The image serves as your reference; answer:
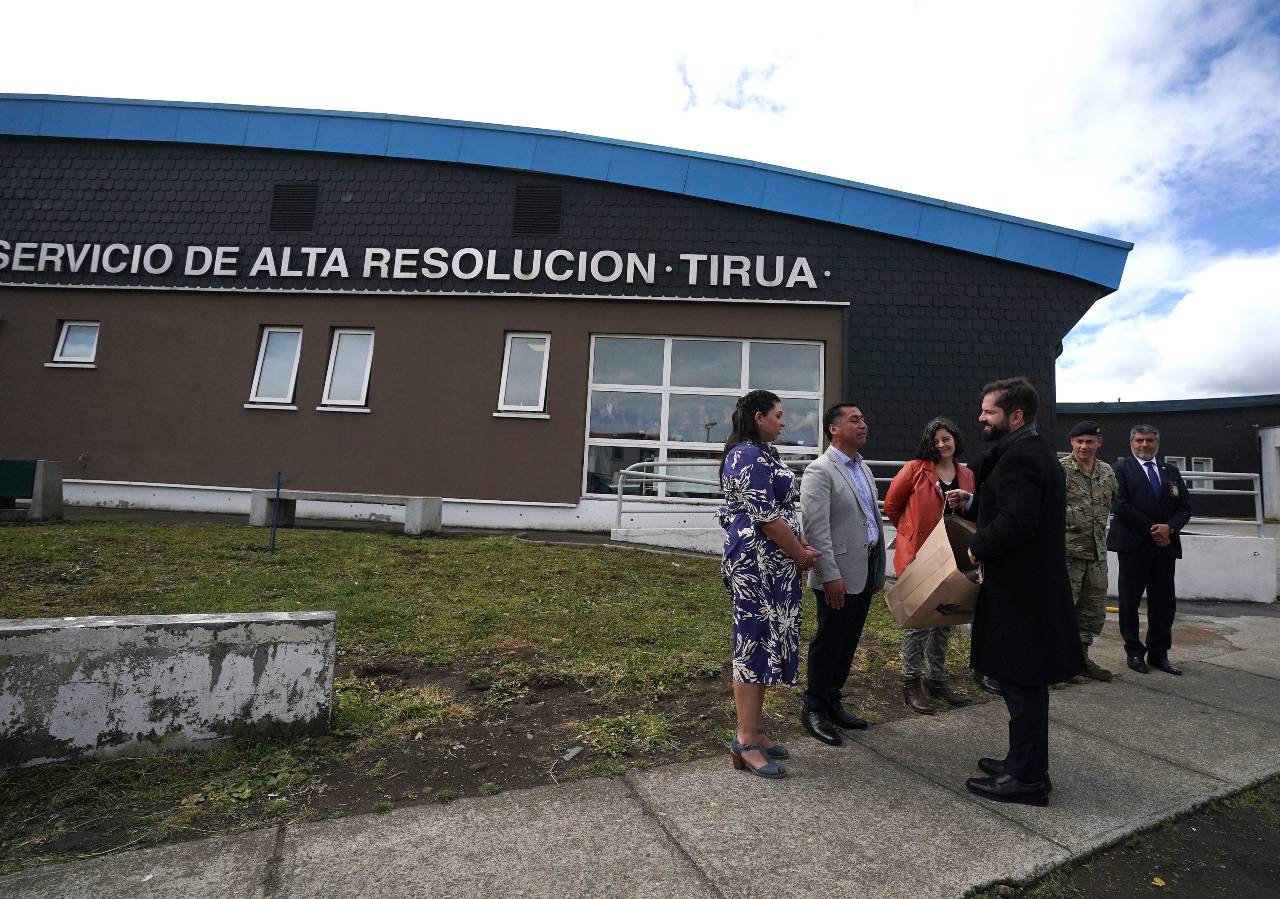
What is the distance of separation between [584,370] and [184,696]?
8.61m

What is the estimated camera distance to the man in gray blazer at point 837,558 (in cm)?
361

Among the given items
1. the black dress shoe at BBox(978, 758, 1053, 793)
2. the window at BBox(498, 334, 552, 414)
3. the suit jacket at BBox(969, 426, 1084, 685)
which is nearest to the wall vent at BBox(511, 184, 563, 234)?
the window at BBox(498, 334, 552, 414)

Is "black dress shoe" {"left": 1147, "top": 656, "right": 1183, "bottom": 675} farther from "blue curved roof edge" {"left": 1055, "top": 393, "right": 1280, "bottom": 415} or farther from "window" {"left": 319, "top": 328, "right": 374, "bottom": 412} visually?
"blue curved roof edge" {"left": 1055, "top": 393, "right": 1280, "bottom": 415}

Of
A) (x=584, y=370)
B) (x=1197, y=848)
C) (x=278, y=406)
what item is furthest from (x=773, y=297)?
(x=1197, y=848)

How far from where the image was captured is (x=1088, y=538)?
502 centimetres

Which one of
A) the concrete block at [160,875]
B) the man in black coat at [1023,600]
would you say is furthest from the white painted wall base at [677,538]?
the concrete block at [160,875]

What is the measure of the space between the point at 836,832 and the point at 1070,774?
143 centimetres

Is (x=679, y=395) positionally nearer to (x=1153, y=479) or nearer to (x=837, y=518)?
(x=1153, y=479)

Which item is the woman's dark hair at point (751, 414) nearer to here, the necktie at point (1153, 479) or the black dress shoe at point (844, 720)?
the black dress shoe at point (844, 720)

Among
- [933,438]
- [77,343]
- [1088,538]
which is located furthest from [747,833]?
[77,343]

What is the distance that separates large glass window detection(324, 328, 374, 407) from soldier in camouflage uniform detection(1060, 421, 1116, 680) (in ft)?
33.0

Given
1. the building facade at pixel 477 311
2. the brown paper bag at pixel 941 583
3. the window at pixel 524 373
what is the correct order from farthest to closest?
the window at pixel 524 373 < the building facade at pixel 477 311 < the brown paper bag at pixel 941 583

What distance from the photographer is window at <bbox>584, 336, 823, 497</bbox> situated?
11.2 meters

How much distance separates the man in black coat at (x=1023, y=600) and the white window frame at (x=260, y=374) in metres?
11.2
